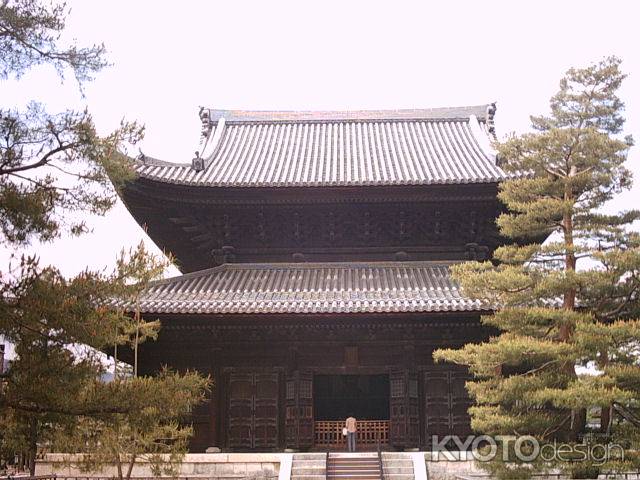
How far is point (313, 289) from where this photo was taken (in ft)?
58.1

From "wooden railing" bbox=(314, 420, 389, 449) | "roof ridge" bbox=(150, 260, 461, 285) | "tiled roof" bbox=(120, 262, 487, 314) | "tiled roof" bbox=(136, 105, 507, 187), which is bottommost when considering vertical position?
"wooden railing" bbox=(314, 420, 389, 449)

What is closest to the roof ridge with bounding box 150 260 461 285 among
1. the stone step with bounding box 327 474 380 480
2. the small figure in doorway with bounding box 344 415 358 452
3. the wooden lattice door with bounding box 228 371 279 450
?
the wooden lattice door with bounding box 228 371 279 450

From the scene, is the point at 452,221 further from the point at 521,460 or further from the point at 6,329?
the point at 6,329

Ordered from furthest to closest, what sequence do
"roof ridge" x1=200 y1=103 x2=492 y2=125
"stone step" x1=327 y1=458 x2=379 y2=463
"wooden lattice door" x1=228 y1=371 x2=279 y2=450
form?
"roof ridge" x1=200 y1=103 x2=492 y2=125, "wooden lattice door" x1=228 y1=371 x2=279 y2=450, "stone step" x1=327 y1=458 x2=379 y2=463

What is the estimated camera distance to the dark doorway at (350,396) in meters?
25.5

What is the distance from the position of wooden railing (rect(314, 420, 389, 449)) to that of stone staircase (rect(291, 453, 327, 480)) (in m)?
2.15

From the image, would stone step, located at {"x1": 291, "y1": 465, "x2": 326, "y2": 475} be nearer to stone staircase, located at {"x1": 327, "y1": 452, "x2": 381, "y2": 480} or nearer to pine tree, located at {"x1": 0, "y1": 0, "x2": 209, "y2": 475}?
stone staircase, located at {"x1": 327, "y1": 452, "x2": 381, "y2": 480}

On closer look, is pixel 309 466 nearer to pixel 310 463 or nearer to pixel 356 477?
pixel 310 463

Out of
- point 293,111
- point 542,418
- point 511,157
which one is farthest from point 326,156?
point 542,418

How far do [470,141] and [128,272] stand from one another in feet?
53.4

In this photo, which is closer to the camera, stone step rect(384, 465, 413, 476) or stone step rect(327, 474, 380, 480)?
stone step rect(327, 474, 380, 480)

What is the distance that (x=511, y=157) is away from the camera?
43.4 feet

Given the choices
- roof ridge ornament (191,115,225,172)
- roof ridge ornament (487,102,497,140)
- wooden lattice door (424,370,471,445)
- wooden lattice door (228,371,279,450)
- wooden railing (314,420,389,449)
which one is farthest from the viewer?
roof ridge ornament (487,102,497,140)

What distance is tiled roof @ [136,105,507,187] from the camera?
19.0m
